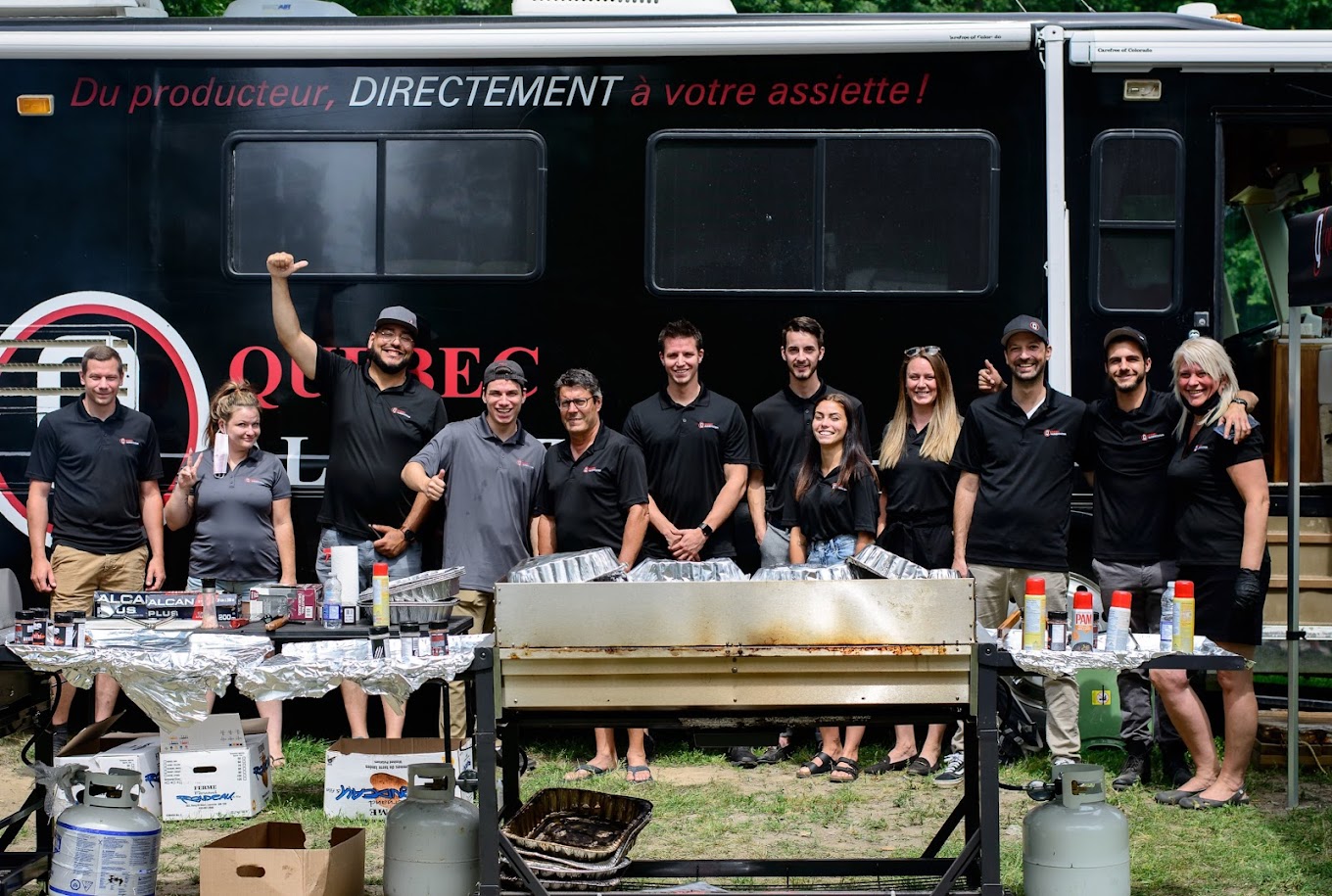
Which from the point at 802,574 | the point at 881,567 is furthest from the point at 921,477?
the point at 802,574

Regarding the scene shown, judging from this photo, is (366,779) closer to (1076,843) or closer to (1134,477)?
(1076,843)

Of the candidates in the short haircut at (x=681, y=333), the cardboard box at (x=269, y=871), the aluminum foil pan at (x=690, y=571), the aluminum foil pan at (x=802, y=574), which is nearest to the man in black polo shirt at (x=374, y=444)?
the short haircut at (x=681, y=333)

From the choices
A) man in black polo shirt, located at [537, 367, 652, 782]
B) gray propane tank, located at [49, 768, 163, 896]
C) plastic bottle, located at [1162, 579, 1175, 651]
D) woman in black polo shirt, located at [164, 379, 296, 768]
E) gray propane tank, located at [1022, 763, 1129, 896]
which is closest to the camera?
gray propane tank, located at [1022, 763, 1129, 896]

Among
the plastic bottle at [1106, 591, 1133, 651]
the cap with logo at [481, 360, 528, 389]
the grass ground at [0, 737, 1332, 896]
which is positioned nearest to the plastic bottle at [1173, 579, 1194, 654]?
the plastic bottle at [1106, 591, 1133, 651]

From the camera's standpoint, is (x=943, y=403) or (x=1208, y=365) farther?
(x=943, y=403)

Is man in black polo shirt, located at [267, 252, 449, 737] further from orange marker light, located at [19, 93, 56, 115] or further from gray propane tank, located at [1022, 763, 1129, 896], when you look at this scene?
gray propane tank, located at [1022, 763, 1129, 896]

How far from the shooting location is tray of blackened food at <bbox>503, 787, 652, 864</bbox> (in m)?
5.09

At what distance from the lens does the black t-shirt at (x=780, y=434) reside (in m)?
7.30

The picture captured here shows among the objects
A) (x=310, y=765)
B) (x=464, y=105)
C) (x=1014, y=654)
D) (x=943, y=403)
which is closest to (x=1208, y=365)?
(x=943, y=403)

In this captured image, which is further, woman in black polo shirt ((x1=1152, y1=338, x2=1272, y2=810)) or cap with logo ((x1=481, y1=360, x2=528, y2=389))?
cap with logo ((x1=481, y1=360, x2=528, y2=389))

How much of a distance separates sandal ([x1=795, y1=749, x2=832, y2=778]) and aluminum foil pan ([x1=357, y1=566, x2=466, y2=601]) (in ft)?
7.15

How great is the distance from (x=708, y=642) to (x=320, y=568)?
292 cm

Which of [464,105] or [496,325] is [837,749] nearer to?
[496,325]

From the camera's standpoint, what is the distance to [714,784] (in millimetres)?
7180
